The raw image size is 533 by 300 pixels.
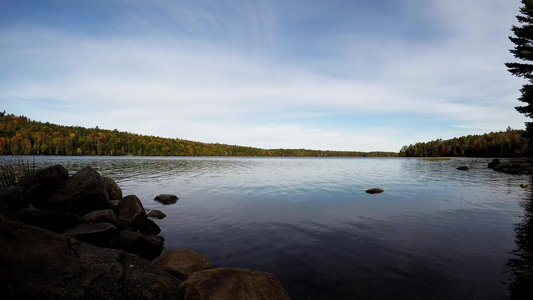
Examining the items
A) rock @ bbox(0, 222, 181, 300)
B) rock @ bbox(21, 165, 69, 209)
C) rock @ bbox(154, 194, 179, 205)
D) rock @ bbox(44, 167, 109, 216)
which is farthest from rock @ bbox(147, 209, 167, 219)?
rock @ bbox(0, 222, 181, 300)

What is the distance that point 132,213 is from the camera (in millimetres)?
13859

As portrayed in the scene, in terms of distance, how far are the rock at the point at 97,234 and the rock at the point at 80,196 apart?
394 centimetres

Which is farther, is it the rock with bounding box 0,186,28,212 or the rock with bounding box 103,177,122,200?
the rock with bounding box 103,177,122,200

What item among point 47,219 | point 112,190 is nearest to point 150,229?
point 47,219

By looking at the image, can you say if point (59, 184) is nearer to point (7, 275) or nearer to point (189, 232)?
point (189, 232)

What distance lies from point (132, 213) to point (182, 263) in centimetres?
705

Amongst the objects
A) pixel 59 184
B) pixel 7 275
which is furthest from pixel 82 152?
pixel 7 275

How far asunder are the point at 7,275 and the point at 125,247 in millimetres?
5681

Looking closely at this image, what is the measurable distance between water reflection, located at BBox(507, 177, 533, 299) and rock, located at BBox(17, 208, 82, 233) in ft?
56.3

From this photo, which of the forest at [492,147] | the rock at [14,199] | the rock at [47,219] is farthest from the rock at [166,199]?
the forest at [492,147]

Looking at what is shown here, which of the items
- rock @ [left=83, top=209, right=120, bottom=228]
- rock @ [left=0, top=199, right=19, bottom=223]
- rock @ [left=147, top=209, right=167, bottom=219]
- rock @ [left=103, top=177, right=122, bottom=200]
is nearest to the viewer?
rock @ [left=0, top=199, right=19, bottom=223]

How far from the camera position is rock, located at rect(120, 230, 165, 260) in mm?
10552

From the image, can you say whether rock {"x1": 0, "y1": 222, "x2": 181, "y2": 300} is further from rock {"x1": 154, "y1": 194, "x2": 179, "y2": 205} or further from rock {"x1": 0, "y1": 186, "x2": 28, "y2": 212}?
rock {"x1": 154, "y1": 194, "x2": 179, "y2": 205}

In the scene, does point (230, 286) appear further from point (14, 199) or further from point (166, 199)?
point (166, 199)
